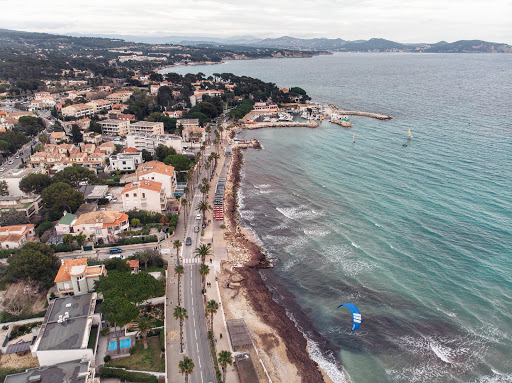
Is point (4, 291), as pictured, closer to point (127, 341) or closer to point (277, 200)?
point (127, 341)

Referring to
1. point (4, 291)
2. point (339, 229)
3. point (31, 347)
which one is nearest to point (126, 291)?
point (31, 347)

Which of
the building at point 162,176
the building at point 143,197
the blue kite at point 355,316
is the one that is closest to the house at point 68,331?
the building at point 143,197

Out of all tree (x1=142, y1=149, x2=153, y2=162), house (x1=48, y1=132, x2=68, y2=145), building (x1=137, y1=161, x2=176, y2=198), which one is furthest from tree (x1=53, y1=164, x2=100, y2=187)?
house (x1=48, y1=132, x2=68, y2=145)

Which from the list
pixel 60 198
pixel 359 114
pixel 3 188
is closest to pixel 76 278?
pixel 60 198

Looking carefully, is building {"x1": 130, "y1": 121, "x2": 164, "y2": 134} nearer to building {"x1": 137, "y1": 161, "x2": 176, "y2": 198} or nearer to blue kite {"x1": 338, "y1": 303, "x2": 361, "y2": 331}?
building {"x1": 137, "y1": 161, "x2": 176, "y2": 198}

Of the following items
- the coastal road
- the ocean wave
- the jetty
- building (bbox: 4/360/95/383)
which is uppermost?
the jetty

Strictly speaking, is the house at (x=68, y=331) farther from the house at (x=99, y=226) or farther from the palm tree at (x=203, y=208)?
the palm tree at (x=203, y=208)
